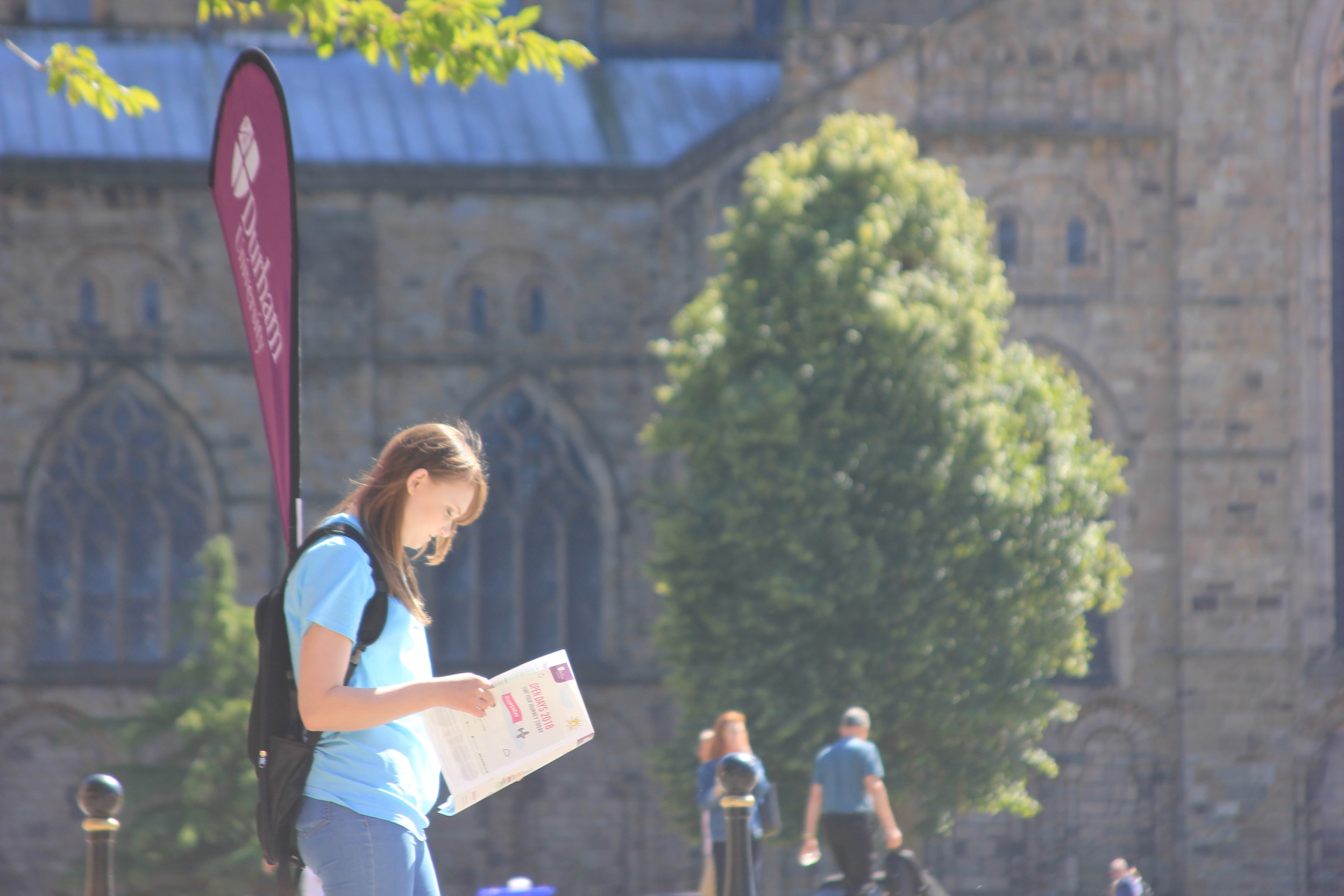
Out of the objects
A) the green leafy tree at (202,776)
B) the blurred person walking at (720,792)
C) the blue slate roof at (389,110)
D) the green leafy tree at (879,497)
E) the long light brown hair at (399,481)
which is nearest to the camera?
the long light brown hair at (399,481)

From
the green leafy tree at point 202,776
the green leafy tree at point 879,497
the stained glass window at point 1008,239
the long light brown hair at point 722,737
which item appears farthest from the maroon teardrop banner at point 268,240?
the stained glass window at point 1008,239

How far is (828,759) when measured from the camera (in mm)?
10281

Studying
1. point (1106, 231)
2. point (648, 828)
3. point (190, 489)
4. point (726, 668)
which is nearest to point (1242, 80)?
point (1106, 231)

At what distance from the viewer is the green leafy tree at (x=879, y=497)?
14.5 m

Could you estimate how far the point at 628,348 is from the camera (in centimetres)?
2170

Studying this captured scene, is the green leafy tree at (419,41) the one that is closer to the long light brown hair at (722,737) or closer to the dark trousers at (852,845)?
the long light brown hair at (722,737)

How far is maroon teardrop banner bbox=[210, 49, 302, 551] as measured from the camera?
14.3 ft

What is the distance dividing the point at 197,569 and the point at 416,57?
1596 centimetres

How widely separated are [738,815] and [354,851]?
3740 mm

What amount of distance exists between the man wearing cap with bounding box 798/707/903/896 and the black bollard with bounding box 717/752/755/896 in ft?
9.92

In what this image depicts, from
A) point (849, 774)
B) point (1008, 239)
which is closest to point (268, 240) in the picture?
point (849, 774)

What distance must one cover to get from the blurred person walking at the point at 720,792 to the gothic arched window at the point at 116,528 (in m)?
12.5

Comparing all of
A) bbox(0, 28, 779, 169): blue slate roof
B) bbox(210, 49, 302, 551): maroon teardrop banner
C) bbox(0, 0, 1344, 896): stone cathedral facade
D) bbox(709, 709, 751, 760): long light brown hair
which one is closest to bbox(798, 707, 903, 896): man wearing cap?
bbox(709, 709, 751, 760): long light brown hair

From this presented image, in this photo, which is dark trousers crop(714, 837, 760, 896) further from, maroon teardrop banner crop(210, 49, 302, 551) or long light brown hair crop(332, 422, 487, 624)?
long light brown hair crop(332, 422, 487, 624)
